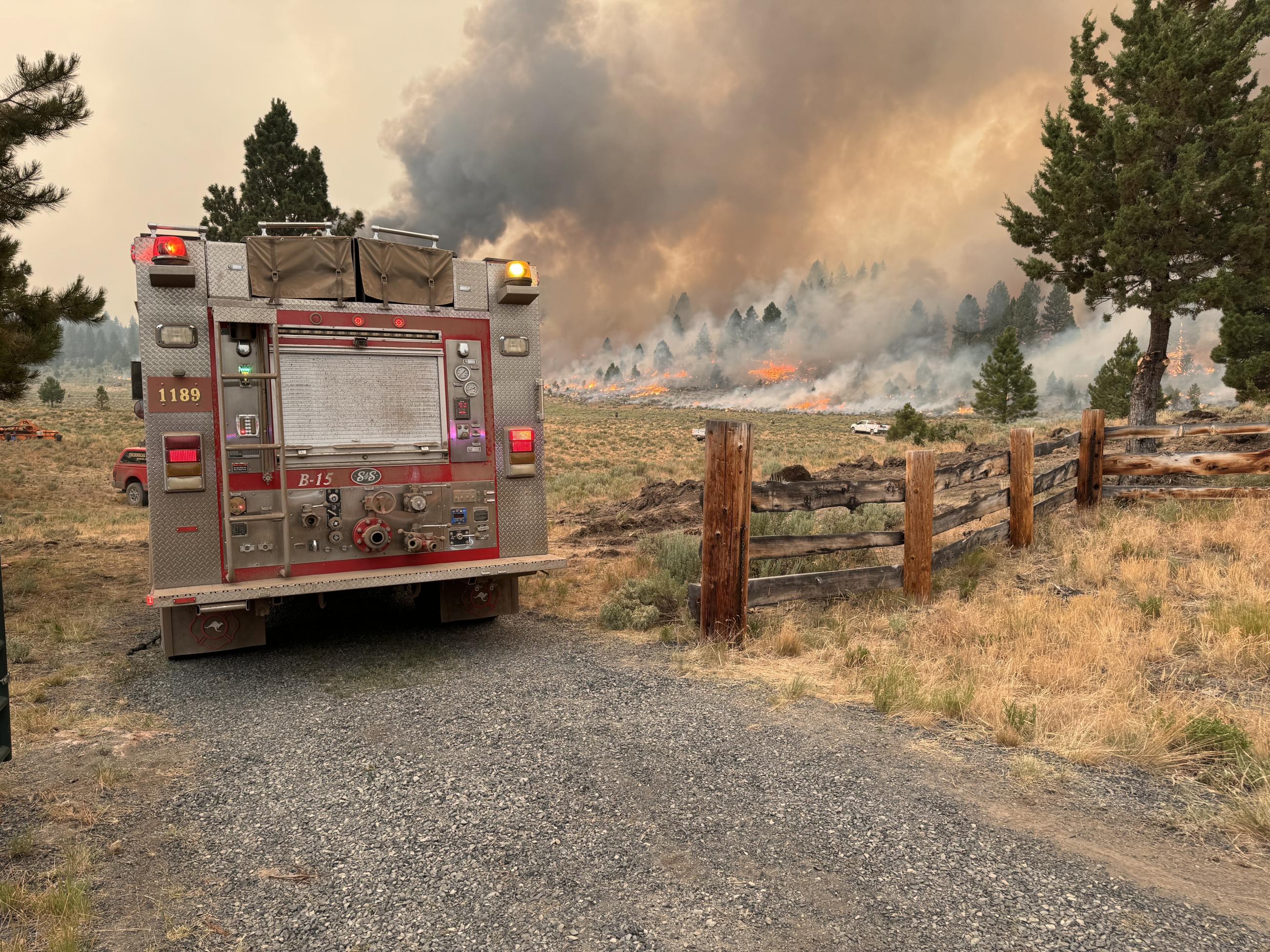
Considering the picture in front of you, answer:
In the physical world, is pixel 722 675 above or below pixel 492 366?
below

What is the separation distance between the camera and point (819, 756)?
4.43m

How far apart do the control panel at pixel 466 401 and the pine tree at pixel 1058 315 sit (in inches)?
6073

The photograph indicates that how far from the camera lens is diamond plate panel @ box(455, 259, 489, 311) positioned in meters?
6.81

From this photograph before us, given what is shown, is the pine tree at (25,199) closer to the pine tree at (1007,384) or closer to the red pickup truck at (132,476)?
the red pickup truck at (132,476)

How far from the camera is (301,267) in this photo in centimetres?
621

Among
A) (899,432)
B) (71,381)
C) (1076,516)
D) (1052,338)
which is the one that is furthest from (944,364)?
(71,381)

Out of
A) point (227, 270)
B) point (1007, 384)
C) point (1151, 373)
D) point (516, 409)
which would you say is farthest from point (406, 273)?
point (1007, 384)

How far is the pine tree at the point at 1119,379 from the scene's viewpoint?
147 ft

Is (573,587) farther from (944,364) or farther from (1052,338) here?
(944,364)

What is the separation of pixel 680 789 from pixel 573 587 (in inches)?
228

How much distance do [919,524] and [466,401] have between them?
15.3 feet

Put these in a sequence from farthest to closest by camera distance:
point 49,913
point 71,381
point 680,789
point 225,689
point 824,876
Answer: point 71,381
point 225,689
point 680,789
point 824,876
point 49,913

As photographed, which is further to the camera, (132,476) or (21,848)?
(132,476)

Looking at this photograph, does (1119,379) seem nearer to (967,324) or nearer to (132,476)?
(132,476)
